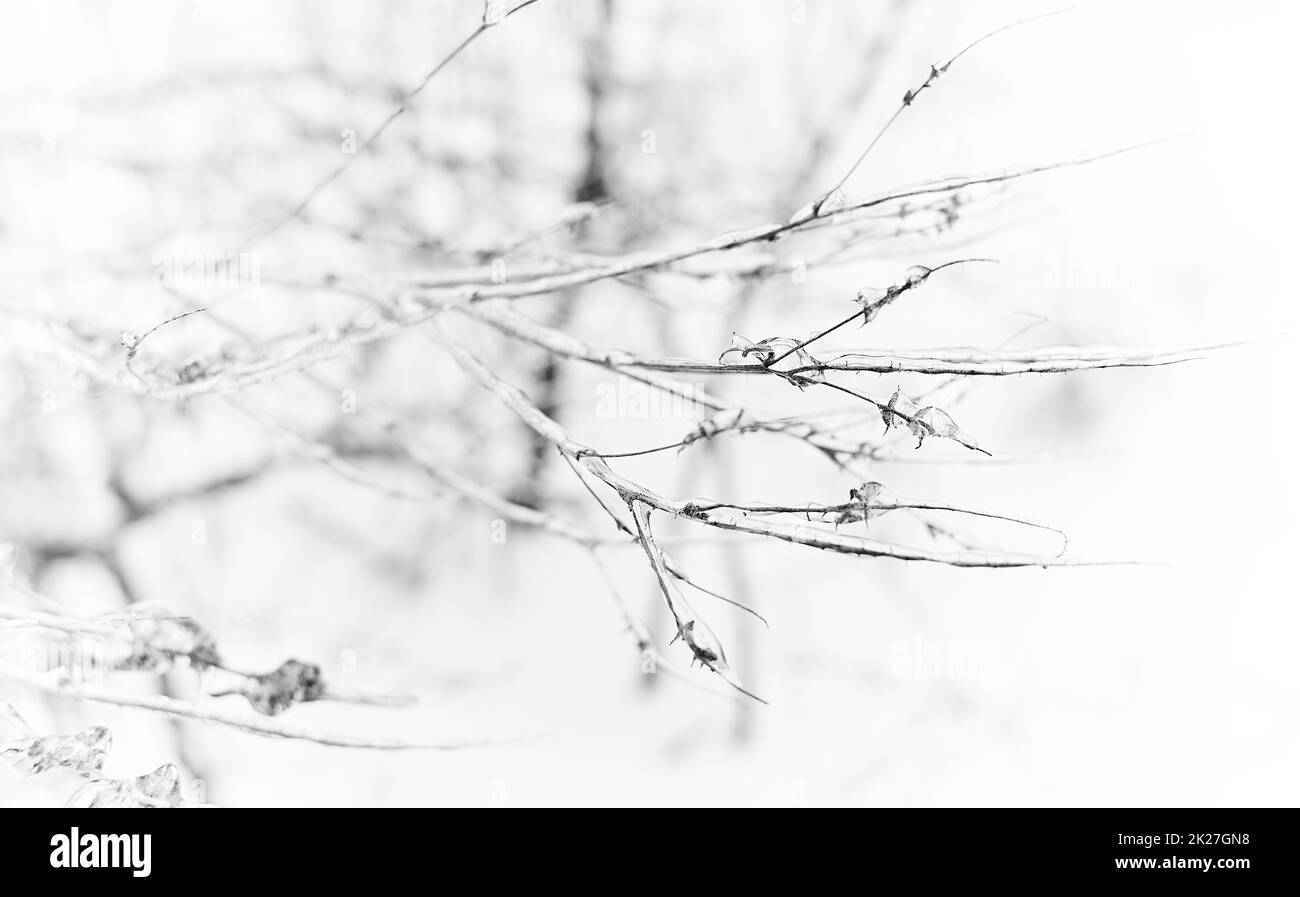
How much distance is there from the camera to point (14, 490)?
1.70 m

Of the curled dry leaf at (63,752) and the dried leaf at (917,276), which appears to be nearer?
the dried leaf at (917,276)

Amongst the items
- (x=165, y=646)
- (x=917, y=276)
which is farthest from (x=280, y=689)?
(x=917, y=276)

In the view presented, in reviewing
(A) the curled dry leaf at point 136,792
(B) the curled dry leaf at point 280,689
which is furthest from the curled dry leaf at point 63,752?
(B) the curled dry leaf at point 280,689

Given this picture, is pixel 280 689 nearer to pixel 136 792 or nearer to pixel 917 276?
pixel 136 792

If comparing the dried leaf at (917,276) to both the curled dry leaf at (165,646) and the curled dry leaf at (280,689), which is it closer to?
the curled dry leaf at (280,689)

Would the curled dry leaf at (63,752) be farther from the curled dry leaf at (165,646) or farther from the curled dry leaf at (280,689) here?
the curled dry leaf at (280,689)

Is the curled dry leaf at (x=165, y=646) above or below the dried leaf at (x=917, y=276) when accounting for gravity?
below

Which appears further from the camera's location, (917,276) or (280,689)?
(280,689)

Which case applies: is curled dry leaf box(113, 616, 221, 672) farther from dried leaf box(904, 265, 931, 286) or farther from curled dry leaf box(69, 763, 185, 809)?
dried leaf box(904, 265, 931, 286)

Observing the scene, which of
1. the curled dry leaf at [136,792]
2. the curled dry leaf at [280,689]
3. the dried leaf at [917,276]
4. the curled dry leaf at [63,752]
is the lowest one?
the curled dry leaf at [136,792]

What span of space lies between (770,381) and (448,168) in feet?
3.13
